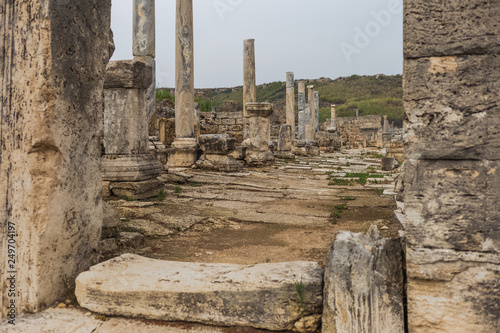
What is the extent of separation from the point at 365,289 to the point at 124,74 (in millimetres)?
5100

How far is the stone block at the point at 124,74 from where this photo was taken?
5.89 m

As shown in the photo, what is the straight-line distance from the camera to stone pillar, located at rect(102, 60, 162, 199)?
594cm

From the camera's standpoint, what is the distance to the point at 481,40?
1.84 m

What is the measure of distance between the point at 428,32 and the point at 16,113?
2.37 m

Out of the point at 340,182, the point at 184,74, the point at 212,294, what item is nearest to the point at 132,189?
the point at 212,294

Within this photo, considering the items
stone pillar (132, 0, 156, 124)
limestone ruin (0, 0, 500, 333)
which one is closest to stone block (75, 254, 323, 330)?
limestone ruin (0, 0, 500, 333)

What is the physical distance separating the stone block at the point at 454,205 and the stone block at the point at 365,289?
0.68 ft

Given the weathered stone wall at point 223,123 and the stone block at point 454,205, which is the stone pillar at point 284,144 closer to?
the weathered stone wall at point 223,123

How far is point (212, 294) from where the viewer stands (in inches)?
86.8

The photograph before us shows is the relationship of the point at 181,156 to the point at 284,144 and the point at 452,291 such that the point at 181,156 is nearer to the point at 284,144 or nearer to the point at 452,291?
the point at 284,144

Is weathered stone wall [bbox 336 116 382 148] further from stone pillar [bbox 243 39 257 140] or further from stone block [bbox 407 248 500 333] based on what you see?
stone block [bbox 407 248 500 333]

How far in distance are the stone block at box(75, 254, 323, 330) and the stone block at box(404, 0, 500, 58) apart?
53.9 inches

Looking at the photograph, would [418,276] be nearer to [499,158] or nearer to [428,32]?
[499,158]

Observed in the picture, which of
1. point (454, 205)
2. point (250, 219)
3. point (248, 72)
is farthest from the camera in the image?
point (248, 72)
